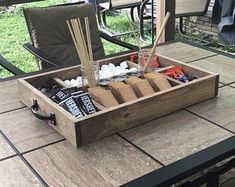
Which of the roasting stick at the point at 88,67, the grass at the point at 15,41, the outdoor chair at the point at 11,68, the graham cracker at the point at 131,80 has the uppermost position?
the roasting stick at the point at 88,67

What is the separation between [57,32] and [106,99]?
1.28m

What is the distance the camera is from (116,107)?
1.22 metres

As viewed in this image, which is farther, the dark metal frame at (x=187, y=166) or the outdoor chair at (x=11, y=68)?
the outdoor chair at (x=11, y=68)

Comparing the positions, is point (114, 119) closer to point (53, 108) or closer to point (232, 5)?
point (53, 108)

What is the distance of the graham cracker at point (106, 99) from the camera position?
128cm

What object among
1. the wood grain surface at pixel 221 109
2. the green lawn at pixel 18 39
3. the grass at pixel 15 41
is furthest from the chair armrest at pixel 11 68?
the green lawn at pixel 18 39

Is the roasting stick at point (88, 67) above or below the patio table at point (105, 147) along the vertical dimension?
above

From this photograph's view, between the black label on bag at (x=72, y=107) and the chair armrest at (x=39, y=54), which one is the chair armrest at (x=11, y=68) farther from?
the black label on bag at (x=72, y=107)

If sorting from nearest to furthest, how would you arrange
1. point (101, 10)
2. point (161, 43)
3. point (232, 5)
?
point (161, 43)
point (232, 5)
point (101, 10)

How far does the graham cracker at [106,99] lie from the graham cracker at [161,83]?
0.59ft

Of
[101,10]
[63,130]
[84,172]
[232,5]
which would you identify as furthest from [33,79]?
[101,10]

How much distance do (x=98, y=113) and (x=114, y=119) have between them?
2.4 inches

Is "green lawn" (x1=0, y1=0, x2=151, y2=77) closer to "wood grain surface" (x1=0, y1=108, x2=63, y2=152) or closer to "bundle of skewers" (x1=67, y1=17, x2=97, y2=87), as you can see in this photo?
"bundle of skewers" (x1=67, y1=17, x2=97, y2=87)

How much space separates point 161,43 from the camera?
2.18 m
